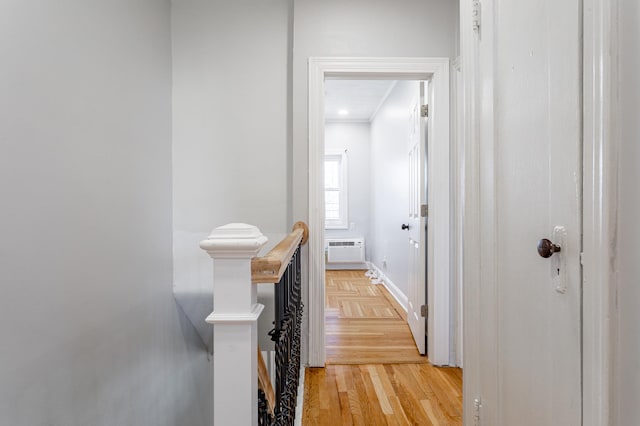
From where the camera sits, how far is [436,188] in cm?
242

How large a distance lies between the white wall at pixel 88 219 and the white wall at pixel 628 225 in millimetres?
1970

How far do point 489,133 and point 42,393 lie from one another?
2.15 meters

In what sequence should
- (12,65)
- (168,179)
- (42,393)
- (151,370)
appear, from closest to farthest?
(12,65)
(42,393)
(151,370)
(168,179)

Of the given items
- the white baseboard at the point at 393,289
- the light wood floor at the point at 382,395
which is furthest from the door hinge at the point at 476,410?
the white baseboard at the point at 393,289

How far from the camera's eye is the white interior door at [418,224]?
257 centimetres

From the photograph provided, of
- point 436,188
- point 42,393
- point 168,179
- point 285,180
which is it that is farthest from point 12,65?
point 436,188

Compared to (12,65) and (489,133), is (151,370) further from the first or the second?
(489,133)

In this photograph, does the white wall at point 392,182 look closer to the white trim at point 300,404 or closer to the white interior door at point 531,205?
the white trim at point 300,404

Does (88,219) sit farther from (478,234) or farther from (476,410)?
(476,410)

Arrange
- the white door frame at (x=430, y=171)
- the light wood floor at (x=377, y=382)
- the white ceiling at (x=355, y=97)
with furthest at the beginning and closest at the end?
the white ceiling at (x=355, y=97)
the white door frame at (x=430, y=171)
the light wood floor at (x=377, y=382)

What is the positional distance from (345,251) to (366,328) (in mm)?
2664

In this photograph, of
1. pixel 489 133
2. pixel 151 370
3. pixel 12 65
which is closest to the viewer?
pixel 489 133

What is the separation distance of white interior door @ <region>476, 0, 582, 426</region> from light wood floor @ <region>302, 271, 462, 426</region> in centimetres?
76

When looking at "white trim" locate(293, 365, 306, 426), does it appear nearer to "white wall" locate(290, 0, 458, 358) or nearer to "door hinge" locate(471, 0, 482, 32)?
"white wall" locate(290, 0, 458, 358)
